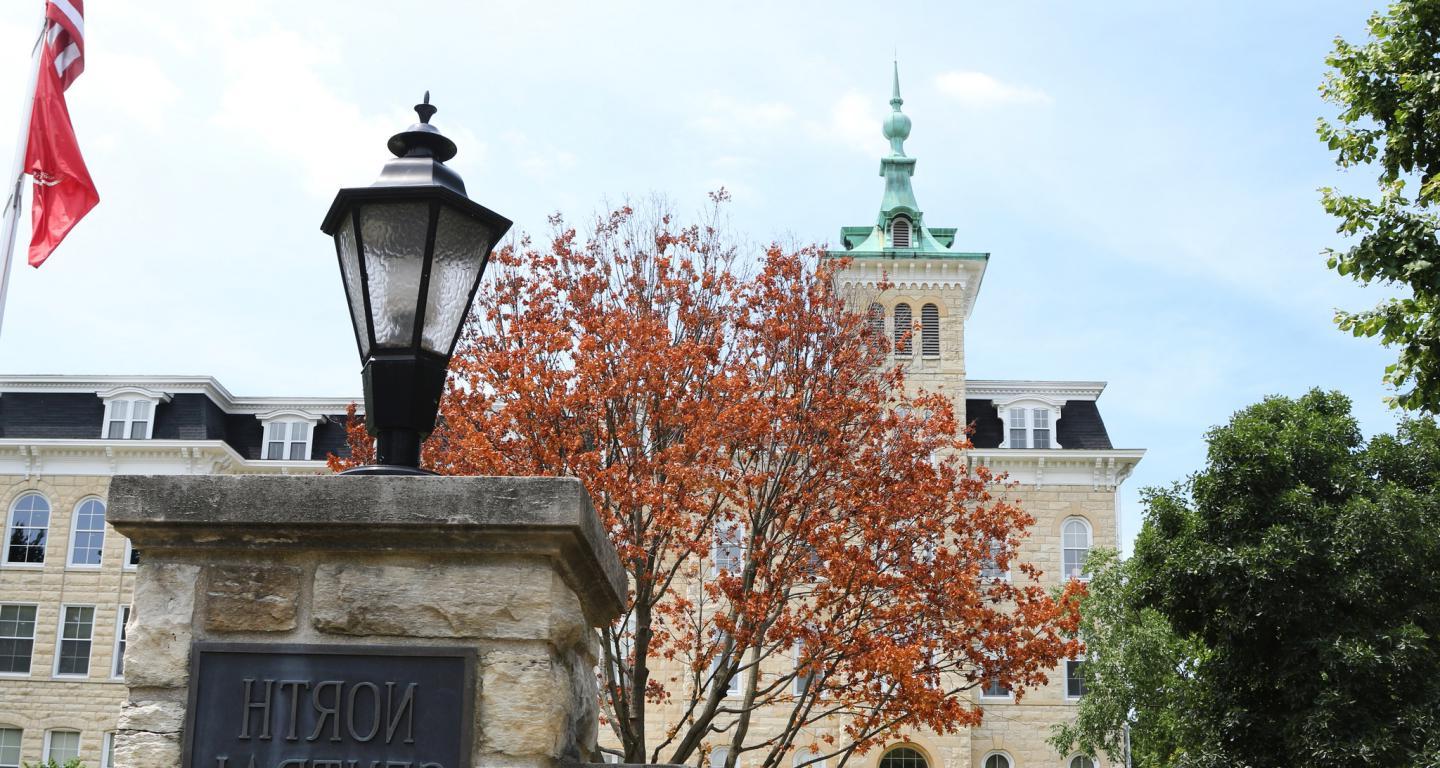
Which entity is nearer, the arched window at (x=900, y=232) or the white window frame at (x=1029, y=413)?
the white window frame at (x=1029, y=413)

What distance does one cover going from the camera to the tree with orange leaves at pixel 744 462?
1509cm

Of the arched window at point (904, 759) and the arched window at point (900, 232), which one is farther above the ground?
the arched window at point (900, 232)

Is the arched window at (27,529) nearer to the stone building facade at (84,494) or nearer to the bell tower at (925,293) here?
the stone building facade at (84,494)

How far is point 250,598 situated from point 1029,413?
36.0 m

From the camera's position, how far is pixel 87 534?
37.5m

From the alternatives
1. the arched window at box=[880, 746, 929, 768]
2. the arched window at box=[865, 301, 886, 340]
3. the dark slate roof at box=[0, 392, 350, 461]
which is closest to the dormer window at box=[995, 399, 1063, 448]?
the arched window at box=[880, 746, 929, 768]

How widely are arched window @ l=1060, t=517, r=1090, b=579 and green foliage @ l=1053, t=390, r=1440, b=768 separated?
13543 millimetres

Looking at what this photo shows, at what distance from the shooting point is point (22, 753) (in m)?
36.1

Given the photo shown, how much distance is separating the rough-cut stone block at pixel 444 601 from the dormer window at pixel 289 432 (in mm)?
37169

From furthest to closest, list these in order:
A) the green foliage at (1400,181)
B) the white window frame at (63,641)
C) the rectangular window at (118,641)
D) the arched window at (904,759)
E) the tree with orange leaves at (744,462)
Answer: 1. the white window frame at (63,641)
2. the rectangular window at (118,641)
3. the arched window at (904,759)
4. the tree with orange leaves at (744,462)
5. the green foliage at (1400,181)

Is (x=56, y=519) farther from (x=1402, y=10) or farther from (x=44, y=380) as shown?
(x=1402, y=10)

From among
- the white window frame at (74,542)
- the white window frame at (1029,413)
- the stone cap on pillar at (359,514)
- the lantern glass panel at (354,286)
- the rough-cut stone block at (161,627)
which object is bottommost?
the rough-cut stone block at (161,627)

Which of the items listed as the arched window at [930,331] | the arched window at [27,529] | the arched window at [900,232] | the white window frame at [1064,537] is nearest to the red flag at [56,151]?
the arched window at [27,529]

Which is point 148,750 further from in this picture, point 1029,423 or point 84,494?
point 84,494
